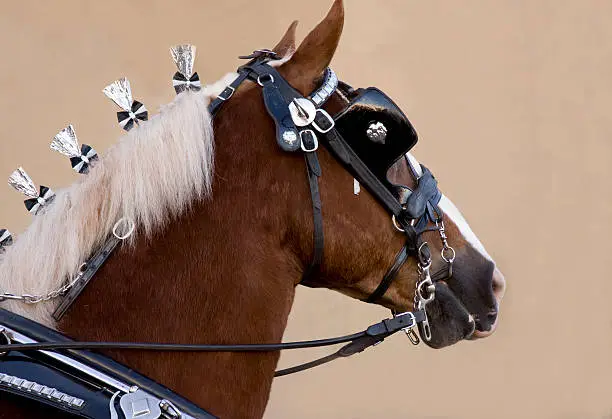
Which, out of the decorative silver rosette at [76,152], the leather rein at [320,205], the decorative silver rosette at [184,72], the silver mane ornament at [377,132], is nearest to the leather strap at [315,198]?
the leather rein at [320,205]

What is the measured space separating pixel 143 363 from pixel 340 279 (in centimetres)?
35

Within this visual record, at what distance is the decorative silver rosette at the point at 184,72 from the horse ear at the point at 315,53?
0.49 feet

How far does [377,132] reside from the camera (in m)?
1.21

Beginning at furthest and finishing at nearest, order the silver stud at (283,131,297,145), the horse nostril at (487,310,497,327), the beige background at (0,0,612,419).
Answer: the beige background at (0,0,612,419) < the horse nostril at (487,310,497,327) < the silver stud at (283,131,297,145)

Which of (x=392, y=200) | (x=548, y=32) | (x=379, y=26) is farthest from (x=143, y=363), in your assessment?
(x=548, y=32)

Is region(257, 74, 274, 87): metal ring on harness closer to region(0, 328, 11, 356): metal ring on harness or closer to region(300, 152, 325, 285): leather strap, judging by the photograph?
region(300, 152, 325, 285): leather strap

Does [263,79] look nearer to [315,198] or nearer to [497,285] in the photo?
[315,198]

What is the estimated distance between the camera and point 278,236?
3.80 feet

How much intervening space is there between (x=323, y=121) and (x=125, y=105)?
324mm

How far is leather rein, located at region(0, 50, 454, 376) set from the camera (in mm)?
1153

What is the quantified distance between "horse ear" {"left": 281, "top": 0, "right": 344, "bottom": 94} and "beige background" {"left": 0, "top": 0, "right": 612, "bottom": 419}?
7.03 feet

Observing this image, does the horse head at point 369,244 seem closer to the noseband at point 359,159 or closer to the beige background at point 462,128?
the noseband at point 359,159

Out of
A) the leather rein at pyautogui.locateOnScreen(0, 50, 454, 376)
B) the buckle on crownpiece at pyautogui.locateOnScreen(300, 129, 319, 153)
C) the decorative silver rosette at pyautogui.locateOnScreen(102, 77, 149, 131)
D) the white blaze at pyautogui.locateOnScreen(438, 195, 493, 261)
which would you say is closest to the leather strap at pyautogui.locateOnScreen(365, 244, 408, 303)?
the leather rein at pyautogui.locateOnScreen(0, 50, 454, 376)

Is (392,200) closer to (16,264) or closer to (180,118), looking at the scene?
(180,118)
